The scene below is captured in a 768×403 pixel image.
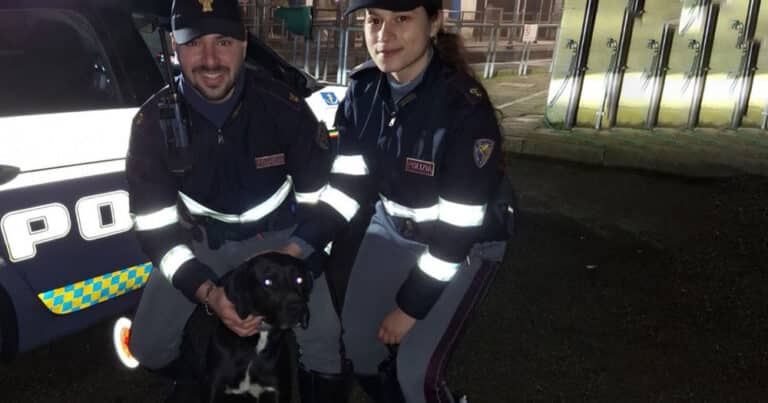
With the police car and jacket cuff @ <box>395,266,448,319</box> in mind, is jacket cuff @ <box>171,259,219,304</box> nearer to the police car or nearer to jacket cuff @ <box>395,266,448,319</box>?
the police car

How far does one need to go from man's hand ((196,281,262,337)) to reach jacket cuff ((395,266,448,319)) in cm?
50

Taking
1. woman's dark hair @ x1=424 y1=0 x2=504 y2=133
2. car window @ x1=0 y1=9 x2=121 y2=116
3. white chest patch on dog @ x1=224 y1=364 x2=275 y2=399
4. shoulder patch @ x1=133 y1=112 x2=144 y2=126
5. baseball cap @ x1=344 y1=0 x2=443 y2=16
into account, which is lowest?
white chest patch on dog @ x1=224 y1=364 x2=275 y2=399

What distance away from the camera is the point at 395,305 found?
2.27 metres

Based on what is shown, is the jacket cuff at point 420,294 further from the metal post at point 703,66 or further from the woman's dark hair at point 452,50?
the metal post at point 703,66

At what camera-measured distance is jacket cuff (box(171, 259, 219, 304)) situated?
2002 millimetres

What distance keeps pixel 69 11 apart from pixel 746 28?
8.95m

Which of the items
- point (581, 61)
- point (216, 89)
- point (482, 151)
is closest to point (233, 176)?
point (216, 89)

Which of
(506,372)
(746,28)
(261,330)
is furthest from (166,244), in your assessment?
(746,28)

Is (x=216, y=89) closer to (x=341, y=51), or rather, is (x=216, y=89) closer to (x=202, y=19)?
(x=202, y=19)

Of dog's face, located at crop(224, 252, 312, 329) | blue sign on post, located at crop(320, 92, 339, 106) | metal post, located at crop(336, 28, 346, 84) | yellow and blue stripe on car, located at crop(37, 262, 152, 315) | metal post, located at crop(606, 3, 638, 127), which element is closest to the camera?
dog's face, located at crop(224, 252, 312, 329)

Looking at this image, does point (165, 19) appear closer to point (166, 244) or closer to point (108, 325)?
point (166, 244)

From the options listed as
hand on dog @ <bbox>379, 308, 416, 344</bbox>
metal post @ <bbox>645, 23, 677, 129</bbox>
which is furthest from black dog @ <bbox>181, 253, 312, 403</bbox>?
metal post @ <bbox>645, 23, 677, 129</bbox>

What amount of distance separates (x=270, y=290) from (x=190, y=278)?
316 millimetres

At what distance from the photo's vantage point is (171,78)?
2.08 meters
